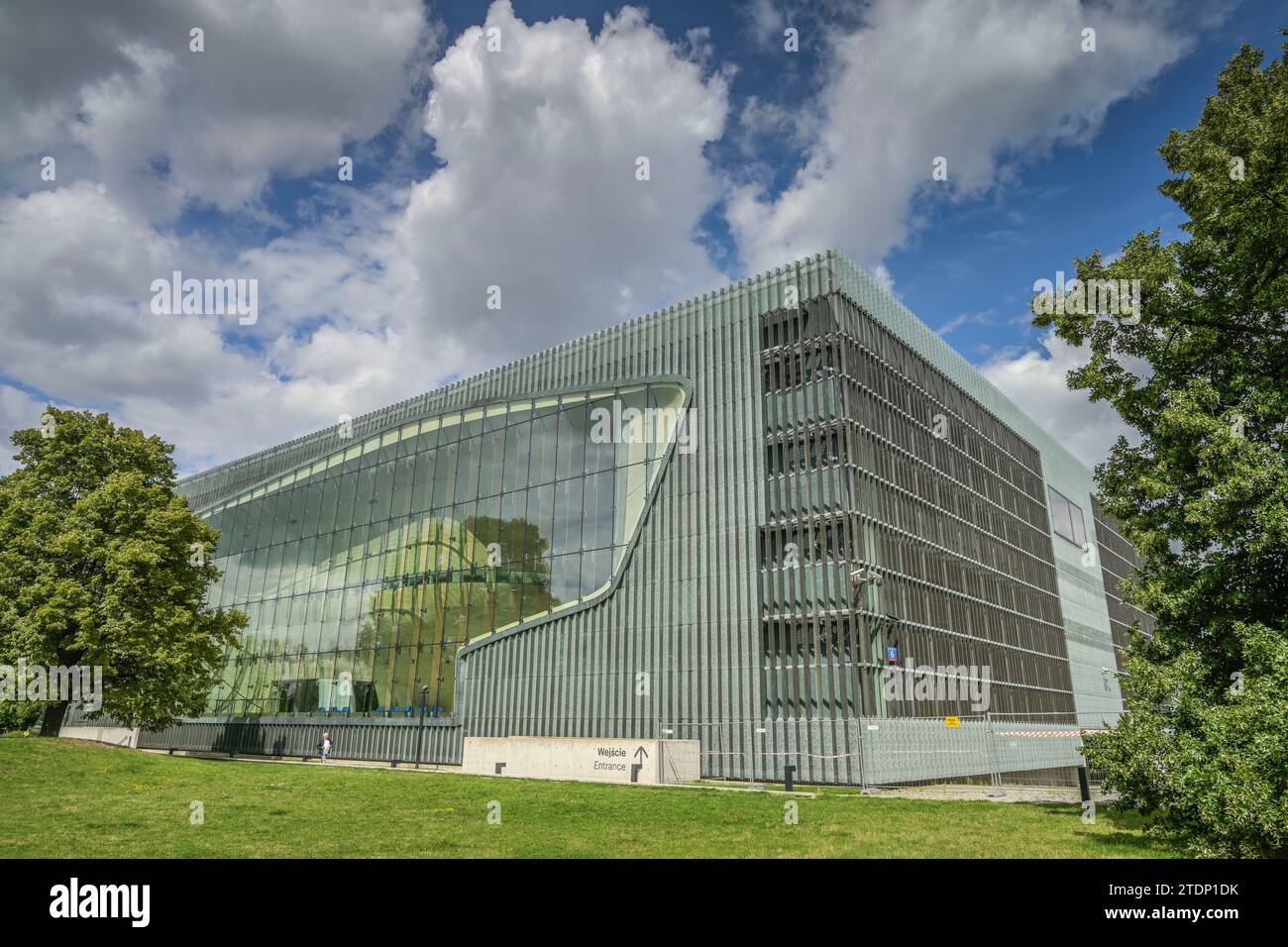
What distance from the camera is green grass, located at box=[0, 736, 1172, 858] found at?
1150cm

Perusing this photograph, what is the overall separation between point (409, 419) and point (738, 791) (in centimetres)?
3452

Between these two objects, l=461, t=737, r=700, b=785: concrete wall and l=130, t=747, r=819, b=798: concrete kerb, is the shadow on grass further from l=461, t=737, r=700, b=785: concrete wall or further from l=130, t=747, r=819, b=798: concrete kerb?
l=461, t=737, r=700, b=785: concrete wall

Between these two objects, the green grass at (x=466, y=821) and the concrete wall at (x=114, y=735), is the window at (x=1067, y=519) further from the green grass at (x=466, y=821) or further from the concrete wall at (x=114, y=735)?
the concrete wall at (x=114, y=735)

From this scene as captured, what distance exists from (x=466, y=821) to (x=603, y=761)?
14345 millimetres

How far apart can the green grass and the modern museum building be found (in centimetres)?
936

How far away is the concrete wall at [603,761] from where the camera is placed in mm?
27625

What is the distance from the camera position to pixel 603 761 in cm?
2827

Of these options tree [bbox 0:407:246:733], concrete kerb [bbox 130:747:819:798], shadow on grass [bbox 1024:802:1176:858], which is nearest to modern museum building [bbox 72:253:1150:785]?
concrete kerb [bbox 130:747:819:798]

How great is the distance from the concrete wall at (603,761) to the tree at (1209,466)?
15.9m

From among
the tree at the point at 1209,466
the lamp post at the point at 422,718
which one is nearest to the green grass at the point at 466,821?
the tree at the point at 1209,466

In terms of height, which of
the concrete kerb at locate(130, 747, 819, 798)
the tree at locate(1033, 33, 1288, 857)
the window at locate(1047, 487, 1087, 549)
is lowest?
the concrete kerb at locate(130, 747, 819, 798)

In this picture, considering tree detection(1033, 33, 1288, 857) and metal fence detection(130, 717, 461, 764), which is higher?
tree detection(1033, 33, 1288, 857)

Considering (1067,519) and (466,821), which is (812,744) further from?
(1067,519)
